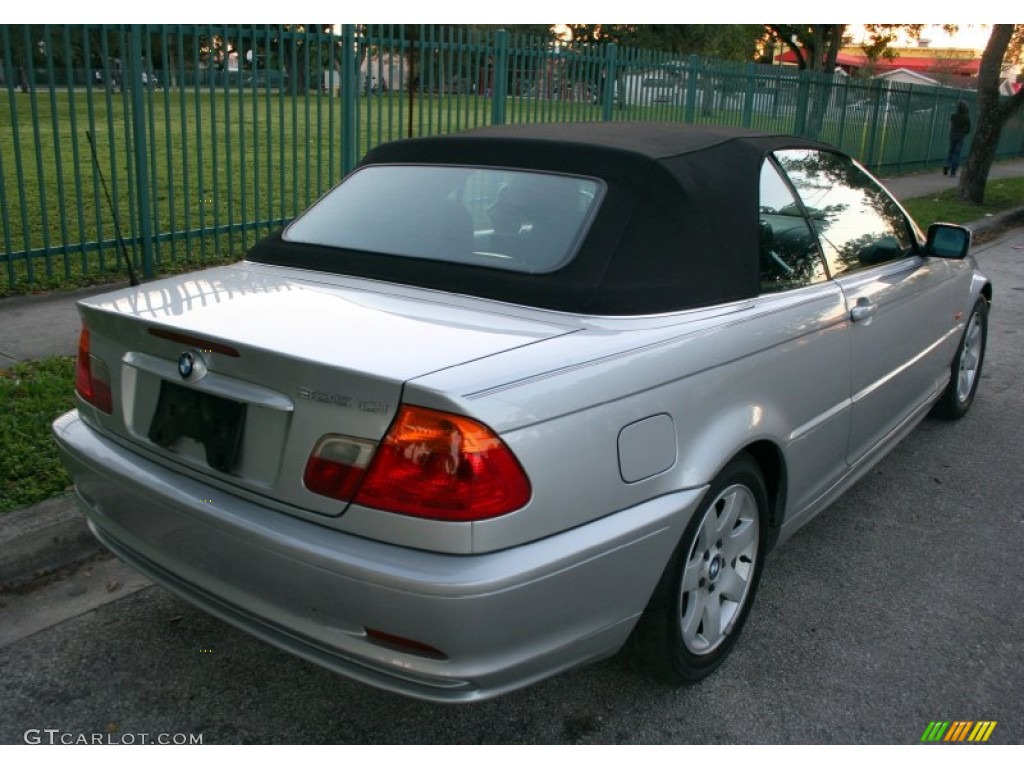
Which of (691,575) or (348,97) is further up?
(348,97)

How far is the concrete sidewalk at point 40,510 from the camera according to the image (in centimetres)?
339

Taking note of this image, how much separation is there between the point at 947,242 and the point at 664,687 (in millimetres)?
2680

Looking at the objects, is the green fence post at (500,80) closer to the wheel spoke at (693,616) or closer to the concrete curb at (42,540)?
the concrete curb at (42,540)

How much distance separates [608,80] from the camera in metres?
12.3

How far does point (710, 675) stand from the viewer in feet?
9.77

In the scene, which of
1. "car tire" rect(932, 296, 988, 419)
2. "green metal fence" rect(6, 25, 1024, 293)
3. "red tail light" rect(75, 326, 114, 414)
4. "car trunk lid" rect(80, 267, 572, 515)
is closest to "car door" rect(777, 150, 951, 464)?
"car tire" rect(932, 296, 988, 419)

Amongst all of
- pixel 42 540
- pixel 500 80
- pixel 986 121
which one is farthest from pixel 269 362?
pixel 986 121

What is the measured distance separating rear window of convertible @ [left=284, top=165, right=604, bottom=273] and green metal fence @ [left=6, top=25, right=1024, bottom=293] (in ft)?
3.65

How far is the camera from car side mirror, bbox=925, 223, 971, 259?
436cm

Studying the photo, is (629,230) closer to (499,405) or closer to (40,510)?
(499,405)

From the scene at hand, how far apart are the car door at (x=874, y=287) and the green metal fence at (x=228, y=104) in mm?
2076

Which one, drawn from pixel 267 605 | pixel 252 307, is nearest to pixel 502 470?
pixel 267 605

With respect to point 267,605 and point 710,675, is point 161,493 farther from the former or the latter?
point 710,675

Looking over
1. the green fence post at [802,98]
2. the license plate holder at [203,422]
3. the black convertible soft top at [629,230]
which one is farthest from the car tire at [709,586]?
the green fence post at [802,98]
